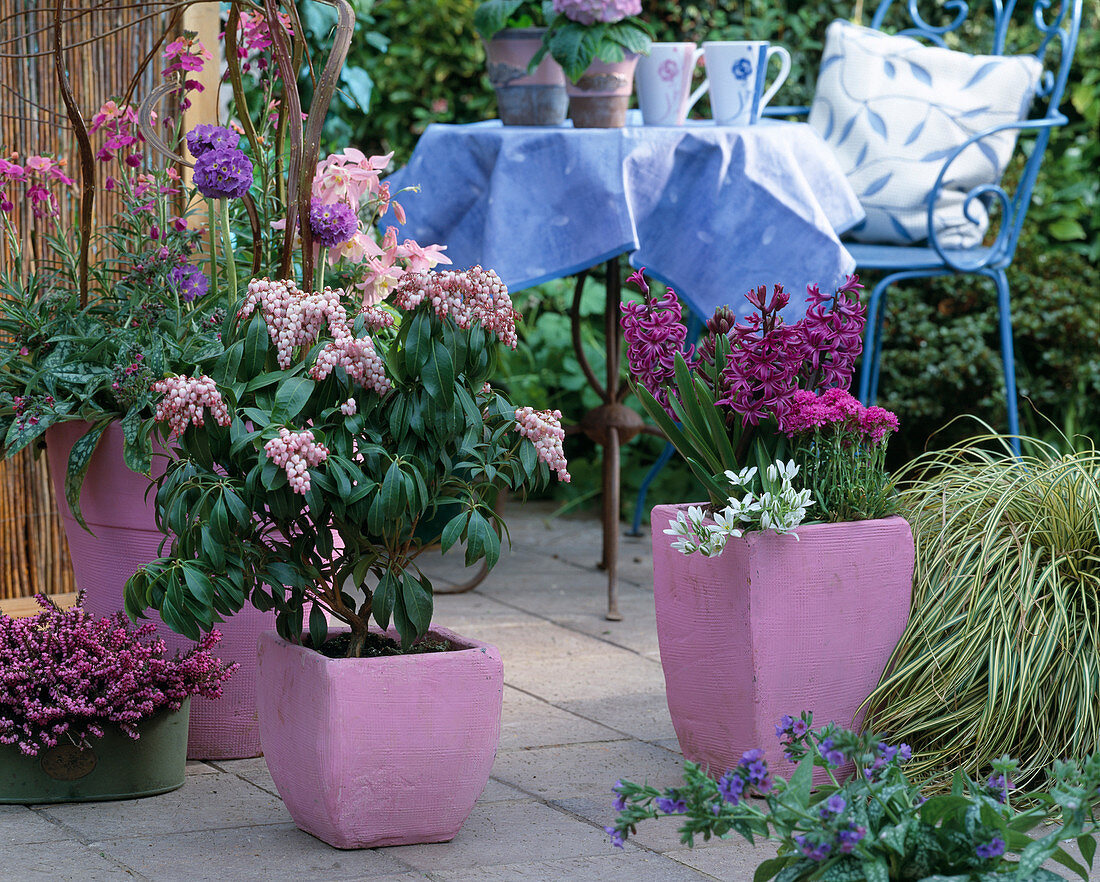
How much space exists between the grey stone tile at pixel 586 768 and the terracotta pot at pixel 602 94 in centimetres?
141

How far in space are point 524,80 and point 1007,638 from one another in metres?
1.71

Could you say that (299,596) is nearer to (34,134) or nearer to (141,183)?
(141,183)

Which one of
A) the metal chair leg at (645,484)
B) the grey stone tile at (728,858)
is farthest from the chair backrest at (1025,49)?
the grey stone tile at (728,858)

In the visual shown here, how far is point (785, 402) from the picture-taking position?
2.08 metres

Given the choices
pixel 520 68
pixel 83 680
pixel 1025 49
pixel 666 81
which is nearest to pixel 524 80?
pixel 520 68

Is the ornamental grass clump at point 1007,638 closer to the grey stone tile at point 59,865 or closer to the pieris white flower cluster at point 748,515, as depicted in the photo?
the pieris white flower cluster at point 748,515

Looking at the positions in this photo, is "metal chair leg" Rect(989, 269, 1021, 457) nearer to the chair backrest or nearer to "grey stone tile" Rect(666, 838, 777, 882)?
the chair backrest

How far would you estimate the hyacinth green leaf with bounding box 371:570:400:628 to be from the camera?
5.97 feet

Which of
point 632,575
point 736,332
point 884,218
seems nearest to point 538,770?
point 736,332

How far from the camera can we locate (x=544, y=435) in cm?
186

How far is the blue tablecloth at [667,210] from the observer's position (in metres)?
2.88

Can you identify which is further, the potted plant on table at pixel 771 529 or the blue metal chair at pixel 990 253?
the blue metal chair at pixel 990 253

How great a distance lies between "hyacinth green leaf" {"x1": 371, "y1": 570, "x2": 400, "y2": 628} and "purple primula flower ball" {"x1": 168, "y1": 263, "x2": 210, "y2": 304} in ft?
2.17

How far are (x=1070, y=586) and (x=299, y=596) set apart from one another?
4.03 ft
